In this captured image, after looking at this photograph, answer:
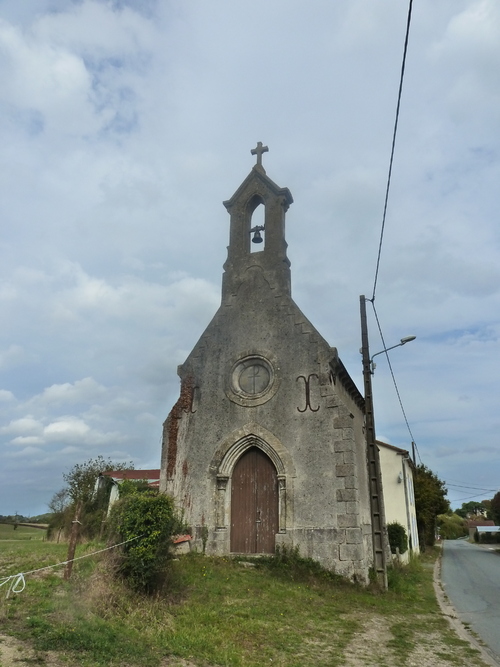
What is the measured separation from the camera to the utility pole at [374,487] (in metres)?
12.8

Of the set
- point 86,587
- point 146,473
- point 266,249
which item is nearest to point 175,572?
point 86,587

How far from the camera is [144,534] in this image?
898 cm

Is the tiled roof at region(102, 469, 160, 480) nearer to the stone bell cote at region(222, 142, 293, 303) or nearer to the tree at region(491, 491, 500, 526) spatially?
the stone bell cote at region(222, 142, 293, 303)

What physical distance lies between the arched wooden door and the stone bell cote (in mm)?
5649

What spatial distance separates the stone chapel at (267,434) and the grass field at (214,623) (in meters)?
2.10

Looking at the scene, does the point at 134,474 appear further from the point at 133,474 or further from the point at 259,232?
the point at 259,232

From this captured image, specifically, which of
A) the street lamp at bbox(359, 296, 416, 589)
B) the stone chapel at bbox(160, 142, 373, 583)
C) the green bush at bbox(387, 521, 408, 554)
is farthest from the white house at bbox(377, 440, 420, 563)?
the street lamp at bbox(359, 296, 416, 589)

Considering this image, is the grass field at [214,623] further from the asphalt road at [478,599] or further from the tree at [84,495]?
the tree at [84,495]

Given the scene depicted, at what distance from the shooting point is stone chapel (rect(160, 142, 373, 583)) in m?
13.3

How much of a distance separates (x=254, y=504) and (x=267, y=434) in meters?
2.11

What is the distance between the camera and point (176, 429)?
52.6 ft

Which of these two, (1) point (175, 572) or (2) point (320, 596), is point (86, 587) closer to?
(1) point (175, 572)

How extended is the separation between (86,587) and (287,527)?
680 centimetres

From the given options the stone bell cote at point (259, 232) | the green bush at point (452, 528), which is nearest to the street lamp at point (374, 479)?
the stone bell cote at point (259, 232)
